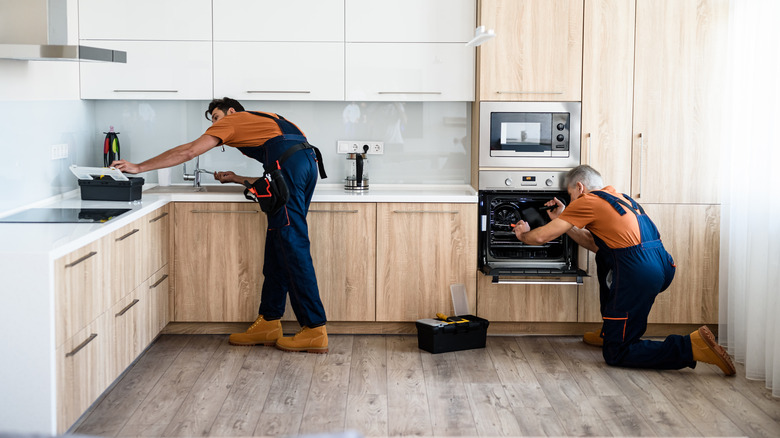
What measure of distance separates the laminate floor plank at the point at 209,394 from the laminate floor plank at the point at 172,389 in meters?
0.03

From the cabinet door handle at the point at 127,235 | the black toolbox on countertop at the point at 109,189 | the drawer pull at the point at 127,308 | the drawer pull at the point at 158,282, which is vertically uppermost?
the black toolbox on countertop at the point at 109,189

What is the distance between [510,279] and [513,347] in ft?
1.28

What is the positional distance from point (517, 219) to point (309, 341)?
1403 millimetres

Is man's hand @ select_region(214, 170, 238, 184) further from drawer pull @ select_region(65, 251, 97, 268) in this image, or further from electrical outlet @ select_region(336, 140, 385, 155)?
drawer pull @ select_region(65, 251, 97, 268)

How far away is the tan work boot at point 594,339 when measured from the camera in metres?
4.55

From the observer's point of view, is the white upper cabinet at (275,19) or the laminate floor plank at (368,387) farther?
the white upper cabinet at (275,19)

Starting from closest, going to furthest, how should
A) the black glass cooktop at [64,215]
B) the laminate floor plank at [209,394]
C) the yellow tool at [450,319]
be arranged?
the laminate floor plank at [209,394], the black glass cooktop at [64,215], the yellow tool at [450,319]

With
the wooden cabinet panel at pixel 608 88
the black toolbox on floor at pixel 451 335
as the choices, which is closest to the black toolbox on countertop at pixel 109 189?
the black toolbox on floor at pixel 451 335

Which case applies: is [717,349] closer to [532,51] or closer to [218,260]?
[532,51]

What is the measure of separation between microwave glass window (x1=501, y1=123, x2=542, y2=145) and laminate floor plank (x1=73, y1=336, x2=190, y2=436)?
86.8 inches

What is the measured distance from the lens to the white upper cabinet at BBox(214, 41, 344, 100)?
4.76 m

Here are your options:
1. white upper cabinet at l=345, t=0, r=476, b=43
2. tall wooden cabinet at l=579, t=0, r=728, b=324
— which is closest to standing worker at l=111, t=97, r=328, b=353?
white upper cabinet at l=345, t=0, r=476, b=43

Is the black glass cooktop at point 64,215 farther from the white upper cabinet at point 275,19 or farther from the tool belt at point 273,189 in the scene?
the white upper cabinet at point 275,19

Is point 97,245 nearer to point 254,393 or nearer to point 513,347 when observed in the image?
point 254,393
